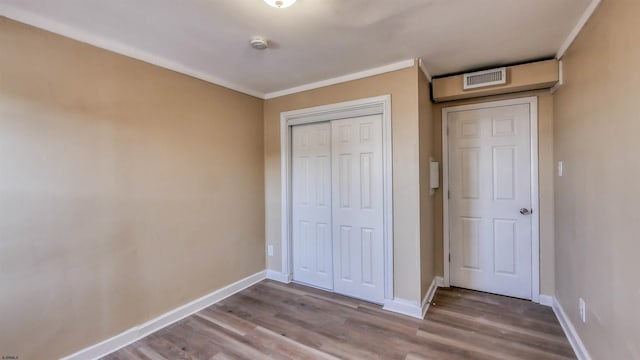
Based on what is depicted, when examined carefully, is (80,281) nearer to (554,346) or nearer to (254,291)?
(254,291)

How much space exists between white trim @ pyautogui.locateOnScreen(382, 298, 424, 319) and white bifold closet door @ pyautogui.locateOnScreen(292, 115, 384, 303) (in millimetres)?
139

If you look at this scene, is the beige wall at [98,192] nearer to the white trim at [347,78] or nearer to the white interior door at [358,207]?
the white trim at [347,78]

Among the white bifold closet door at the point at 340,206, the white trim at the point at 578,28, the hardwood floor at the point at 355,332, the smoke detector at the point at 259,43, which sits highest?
the smoke detector at the point at 259,43

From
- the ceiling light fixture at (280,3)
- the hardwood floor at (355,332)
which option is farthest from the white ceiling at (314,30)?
the hardwood floor at (355,332)

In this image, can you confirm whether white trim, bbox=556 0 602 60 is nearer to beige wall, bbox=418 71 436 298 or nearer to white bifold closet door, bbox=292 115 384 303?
beige wall, bbox=418 71 436 298

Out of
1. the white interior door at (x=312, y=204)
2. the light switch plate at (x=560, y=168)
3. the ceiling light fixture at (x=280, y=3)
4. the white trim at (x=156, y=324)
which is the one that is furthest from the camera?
the white interior door at (x=312, y=204)

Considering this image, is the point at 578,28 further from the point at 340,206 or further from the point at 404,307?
the point at 404,307

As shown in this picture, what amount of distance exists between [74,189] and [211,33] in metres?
1.45

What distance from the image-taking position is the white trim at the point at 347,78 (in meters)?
2.49

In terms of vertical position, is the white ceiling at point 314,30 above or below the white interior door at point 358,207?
above

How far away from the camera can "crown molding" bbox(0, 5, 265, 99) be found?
1.65 m

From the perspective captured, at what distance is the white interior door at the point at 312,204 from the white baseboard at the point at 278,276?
0.31 ft

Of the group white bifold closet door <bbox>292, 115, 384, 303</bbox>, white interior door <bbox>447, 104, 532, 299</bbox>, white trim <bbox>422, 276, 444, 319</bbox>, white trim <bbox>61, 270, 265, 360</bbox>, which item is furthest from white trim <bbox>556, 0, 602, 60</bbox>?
white trim <bbox>61, 270, 265, 360</bbox>

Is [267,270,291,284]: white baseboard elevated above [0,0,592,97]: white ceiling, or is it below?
below
